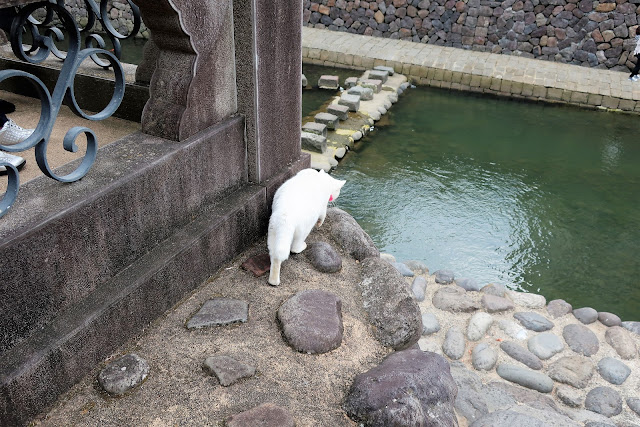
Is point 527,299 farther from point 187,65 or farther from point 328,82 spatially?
point 328,82

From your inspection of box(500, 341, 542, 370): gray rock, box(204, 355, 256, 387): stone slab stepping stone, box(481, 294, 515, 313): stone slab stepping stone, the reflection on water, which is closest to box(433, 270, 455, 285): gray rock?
the reflection on water

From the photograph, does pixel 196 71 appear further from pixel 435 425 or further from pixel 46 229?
pixel 435 425

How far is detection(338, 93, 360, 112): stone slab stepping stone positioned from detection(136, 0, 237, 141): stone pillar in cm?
542

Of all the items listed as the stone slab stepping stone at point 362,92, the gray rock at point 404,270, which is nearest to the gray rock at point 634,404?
the gray rock at point 404,270

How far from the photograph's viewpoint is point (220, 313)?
3.17 m

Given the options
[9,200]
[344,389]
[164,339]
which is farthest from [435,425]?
[9,200]

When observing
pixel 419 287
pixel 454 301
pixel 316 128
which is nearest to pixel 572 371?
pixel 454 301

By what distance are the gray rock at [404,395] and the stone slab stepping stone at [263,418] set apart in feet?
1.03

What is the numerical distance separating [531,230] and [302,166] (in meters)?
3.24

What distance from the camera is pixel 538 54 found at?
10.9 meters

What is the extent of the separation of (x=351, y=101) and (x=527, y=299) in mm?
4588

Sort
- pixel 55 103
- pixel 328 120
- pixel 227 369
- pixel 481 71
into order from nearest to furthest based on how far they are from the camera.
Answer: pixel 55 103, pixel 227 369, pixel 328 120, pixel 481 71

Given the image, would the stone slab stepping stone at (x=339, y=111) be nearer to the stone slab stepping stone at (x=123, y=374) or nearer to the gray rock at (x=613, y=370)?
the gray rock at (x=613, y=370)

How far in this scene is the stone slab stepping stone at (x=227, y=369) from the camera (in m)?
2.76
